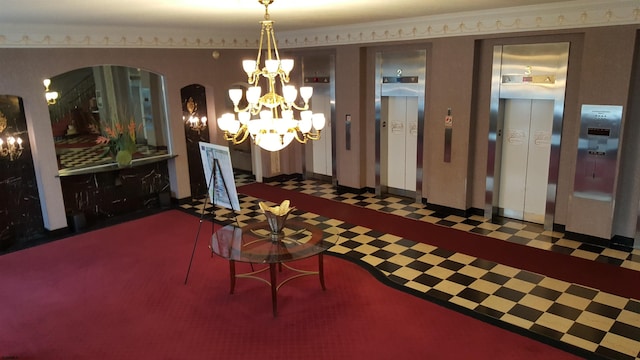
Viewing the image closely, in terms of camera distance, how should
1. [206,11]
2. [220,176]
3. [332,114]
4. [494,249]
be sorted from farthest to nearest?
[332,114], [494,249], [220,176], [206,11]

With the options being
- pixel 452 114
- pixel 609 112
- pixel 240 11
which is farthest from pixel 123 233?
pixel 609 112

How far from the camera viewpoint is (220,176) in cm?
591

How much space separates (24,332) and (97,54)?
4796 mm

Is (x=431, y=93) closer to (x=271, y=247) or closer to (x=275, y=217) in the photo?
(x=275, y=217)

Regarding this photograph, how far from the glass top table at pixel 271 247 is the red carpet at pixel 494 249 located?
2.14m

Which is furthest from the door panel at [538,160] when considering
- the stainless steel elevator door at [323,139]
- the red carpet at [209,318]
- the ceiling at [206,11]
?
the stainless steel elevator door at [323,139]

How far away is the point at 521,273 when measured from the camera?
5.72 metres

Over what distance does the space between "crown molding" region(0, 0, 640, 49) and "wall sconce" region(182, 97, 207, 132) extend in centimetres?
111

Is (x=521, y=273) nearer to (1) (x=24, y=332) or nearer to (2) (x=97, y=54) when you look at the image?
(1) (x=24, y=332)

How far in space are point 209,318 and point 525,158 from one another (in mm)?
5450

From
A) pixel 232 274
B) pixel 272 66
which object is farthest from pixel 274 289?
pixel 272 66

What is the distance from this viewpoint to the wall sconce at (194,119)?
9102 mm

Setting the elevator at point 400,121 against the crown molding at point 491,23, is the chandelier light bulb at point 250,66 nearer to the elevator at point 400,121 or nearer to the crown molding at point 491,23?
the crown molding at point 491,23

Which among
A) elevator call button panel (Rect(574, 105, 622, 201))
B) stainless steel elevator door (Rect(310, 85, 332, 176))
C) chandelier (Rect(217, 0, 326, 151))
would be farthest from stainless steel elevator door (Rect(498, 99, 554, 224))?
chandelier (Rect(217, 0, 326, 151))
